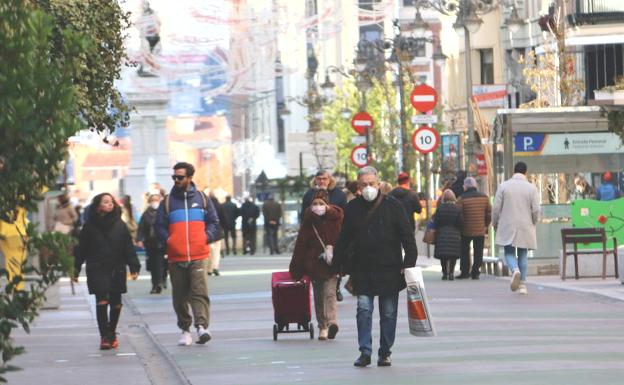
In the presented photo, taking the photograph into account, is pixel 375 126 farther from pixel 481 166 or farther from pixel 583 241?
pixel 583 241

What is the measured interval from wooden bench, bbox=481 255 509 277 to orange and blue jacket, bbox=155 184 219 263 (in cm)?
1525

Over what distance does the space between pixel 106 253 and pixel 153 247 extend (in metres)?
15.4

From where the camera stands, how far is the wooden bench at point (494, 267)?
35.3m

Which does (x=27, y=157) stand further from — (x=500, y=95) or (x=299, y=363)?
(x=500, y=95)

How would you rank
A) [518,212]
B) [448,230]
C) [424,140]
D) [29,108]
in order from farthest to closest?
[424,140]
[448,230]
[518,212]
[29,108]

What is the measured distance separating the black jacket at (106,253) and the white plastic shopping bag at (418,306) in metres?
4.54

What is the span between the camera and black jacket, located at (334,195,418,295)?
16688 mm

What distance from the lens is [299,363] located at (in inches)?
693

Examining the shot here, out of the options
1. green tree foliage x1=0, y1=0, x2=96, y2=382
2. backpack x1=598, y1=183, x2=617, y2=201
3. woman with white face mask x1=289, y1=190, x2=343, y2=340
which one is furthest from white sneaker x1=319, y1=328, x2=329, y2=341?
backpack x1=598, y1=183, x2=617, y2=201

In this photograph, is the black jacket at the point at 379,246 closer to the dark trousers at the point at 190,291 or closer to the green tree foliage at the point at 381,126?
the dark trousers at the point at 190,291

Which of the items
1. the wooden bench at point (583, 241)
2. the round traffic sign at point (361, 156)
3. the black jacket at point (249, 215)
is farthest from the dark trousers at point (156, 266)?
the round traffic sign at point (361, 156)

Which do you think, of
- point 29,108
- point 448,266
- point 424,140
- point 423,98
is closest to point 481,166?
point 423,98

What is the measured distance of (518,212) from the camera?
28.6 meters

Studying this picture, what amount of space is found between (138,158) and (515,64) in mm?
15150
